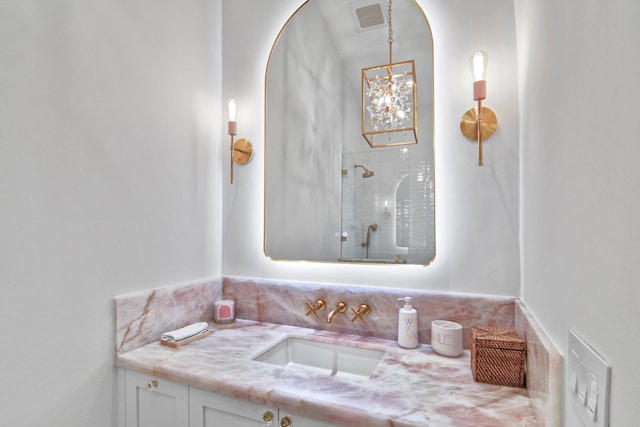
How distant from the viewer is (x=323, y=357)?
53.3 inches

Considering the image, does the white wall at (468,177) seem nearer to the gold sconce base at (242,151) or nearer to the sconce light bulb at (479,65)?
the sconce light bulb at (479,65)

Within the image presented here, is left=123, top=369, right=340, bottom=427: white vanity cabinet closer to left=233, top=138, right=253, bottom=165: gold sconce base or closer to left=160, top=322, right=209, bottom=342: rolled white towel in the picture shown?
left=160, top=322, right=209, bottom=342: rolled white towel

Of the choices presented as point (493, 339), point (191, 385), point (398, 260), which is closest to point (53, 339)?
point (191, 385)

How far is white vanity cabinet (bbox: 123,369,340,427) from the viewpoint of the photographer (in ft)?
3.12

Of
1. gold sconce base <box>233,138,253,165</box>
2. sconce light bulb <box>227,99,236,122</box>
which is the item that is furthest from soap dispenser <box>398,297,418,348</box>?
sconce light bulb <box>227,99,236,122</box>

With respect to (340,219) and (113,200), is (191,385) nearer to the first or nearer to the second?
(113,200)

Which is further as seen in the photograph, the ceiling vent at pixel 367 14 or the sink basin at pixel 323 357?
the ceiling vent at pixel 367 14

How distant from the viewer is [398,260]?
1.37 meters

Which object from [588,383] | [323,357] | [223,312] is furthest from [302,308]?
[588,383]

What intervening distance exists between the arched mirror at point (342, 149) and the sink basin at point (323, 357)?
1.20 ft

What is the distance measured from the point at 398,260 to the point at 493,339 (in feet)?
1.53

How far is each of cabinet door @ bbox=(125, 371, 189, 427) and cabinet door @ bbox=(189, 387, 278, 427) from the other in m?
0.04

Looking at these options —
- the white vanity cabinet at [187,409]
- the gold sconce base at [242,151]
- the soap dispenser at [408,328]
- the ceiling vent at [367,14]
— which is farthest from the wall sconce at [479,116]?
the white vanity cabinet at [187,409]

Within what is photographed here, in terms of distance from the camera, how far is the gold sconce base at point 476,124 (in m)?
1.24
